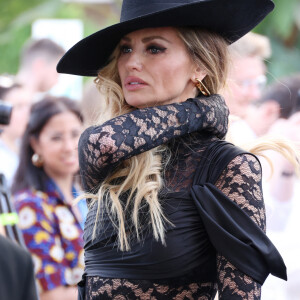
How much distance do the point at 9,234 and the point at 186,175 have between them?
149 cm

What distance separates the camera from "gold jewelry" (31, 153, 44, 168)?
15.6 feet

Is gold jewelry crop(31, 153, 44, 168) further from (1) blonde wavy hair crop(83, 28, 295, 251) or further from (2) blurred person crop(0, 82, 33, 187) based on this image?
(1) blonde wavy hair crop(83, 28, 295, 251)

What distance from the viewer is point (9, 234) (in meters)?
3.65

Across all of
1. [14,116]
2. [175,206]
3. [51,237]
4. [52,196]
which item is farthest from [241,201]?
[14,116]

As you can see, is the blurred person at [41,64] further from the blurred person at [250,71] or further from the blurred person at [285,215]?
the blurred person at [285,215]

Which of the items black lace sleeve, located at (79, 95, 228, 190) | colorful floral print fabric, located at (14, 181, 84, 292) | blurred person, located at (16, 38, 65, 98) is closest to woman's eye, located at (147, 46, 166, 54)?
black lace sleeve, located at (79, 95, 228, 190)

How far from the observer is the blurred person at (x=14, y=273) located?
145 cm

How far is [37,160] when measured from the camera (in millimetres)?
4770

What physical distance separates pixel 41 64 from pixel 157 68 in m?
3.94

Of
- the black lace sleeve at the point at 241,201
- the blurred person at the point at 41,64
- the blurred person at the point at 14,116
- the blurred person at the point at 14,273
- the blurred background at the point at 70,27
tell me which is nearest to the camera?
the blurred person at the point at 14,273

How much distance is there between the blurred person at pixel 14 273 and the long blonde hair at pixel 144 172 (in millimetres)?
873

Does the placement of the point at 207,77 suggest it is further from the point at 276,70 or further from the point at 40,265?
the point at 276,70

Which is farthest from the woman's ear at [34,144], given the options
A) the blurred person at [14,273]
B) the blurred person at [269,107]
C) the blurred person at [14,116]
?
the blurred person at [14,273]

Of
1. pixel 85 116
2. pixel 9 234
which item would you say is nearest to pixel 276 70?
pixel 85 116
